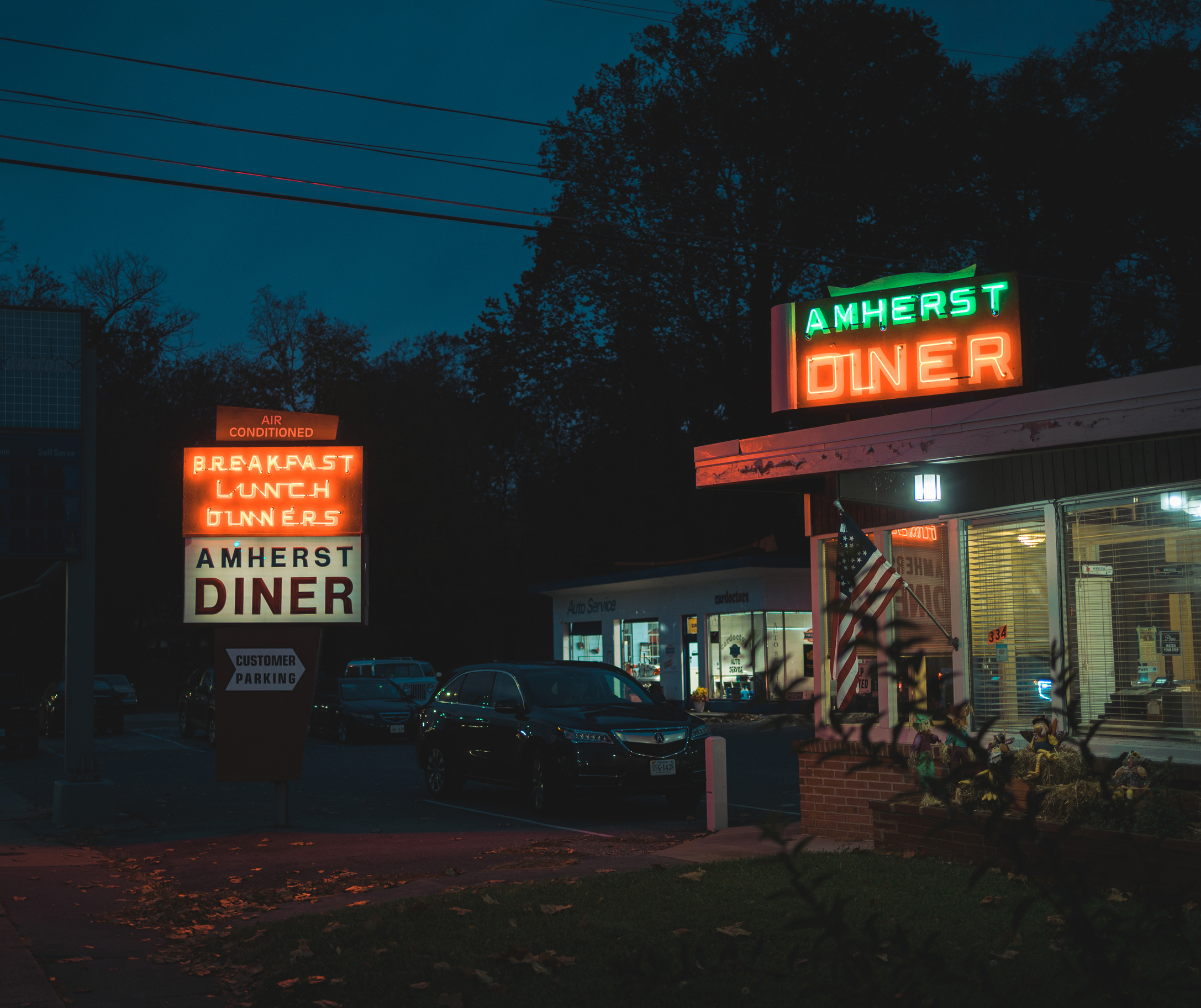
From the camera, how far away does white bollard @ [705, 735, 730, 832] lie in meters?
12.7

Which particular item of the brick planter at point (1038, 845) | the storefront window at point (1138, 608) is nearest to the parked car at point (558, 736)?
the brick planter at point (1038, 845)

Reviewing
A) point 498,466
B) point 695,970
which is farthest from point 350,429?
point 695,970

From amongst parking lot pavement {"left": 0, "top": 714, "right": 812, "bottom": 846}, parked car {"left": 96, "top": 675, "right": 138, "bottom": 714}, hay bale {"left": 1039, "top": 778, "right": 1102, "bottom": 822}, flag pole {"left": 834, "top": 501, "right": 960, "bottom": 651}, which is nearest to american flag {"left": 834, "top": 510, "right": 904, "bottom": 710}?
flag pole {"left": 834, "top": 501, "right": 960, "bottom": 651}

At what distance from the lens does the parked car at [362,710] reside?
2734 cm

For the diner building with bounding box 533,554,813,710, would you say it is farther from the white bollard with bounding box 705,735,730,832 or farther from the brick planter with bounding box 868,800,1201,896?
the brick planter with bounding box 868,800,1201,896

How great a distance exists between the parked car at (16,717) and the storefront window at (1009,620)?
22.0 m

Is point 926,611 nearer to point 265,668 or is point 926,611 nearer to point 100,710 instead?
point 265,668

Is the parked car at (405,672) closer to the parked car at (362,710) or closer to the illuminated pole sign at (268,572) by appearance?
the parked car at (362,710)

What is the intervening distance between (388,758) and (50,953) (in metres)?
15.8

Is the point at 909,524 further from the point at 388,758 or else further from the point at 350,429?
the point at 350,429

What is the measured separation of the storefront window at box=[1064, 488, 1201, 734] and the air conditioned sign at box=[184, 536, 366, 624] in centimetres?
768

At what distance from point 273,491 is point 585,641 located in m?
30.2

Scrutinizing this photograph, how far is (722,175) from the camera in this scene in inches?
1566

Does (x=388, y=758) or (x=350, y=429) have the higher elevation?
(x=350, y=429)
